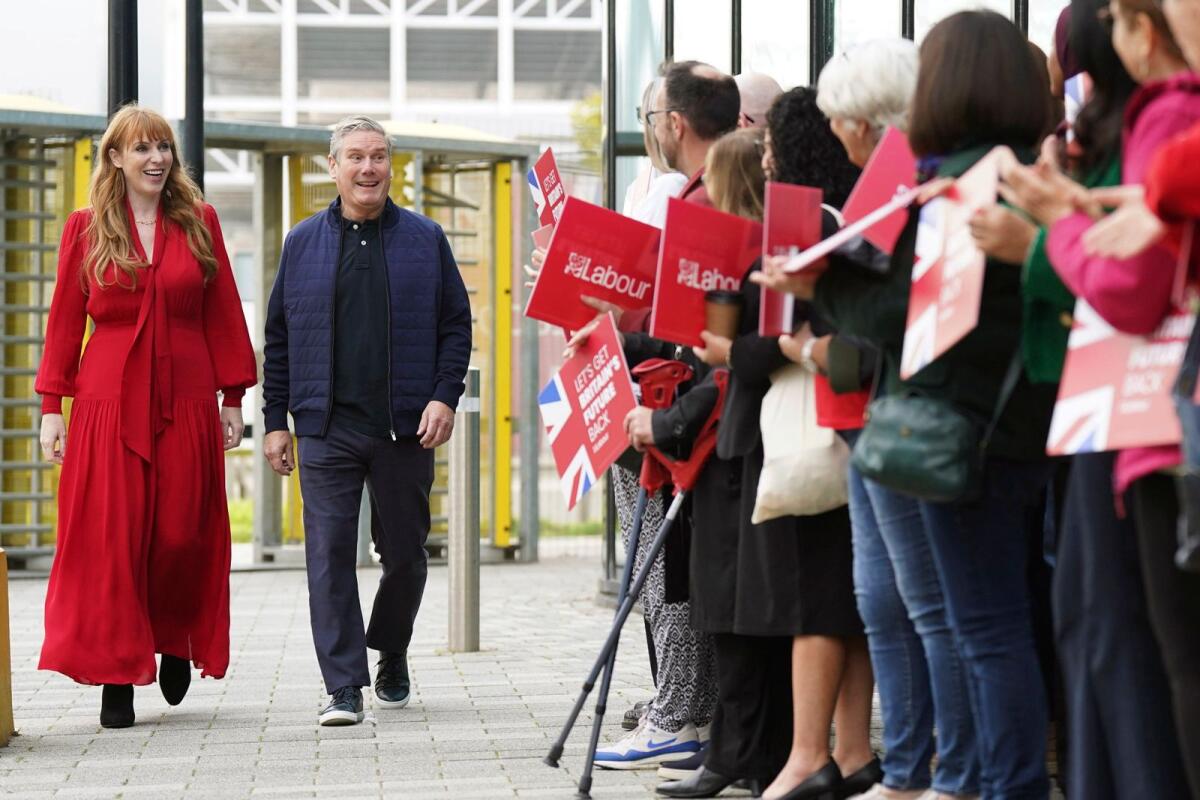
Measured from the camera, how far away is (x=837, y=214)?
4.73 metres

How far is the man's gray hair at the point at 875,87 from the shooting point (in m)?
4.46

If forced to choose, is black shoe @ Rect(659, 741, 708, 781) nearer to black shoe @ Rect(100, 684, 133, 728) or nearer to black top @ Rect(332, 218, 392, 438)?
black top @ Rect(332, 218, 392, 438)

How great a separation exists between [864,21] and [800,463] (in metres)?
4.62

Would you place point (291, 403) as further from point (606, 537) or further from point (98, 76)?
point (98, 76)

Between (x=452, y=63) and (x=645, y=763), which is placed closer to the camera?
(x=645, y=763)

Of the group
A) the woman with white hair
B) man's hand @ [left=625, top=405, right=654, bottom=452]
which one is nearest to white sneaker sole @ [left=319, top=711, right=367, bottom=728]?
man's hand @ [left=625, top=405, right=654, bottom=452]

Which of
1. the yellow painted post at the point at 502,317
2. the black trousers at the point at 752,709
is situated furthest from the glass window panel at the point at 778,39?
the black trousers at the point at 752,709

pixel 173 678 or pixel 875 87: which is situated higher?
pixel 875 87

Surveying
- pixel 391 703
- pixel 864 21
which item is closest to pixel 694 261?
pixel 391 703

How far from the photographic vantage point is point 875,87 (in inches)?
176

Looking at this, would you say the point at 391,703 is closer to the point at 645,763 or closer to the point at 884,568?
the point at 645,763

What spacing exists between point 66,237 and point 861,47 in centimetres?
329

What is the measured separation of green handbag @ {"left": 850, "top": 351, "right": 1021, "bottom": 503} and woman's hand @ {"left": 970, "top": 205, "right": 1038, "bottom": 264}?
0.30 meters

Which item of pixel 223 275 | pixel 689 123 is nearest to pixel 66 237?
pixel 223 275
